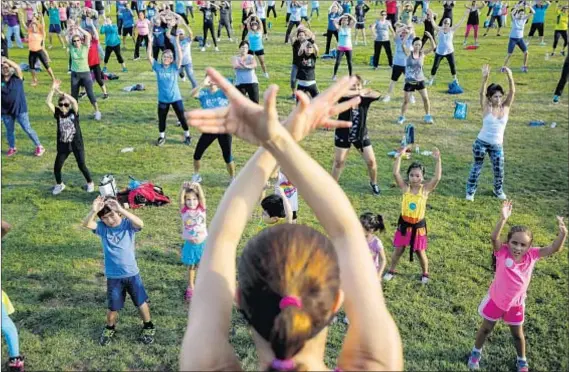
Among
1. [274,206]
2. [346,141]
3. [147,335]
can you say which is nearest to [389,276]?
[274,206]

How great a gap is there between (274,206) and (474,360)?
2.91 metres

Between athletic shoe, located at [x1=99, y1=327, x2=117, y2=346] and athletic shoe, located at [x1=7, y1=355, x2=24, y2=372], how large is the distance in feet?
2.67

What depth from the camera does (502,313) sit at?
17.5 ft

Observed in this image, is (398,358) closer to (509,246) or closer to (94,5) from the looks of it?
(509,246)

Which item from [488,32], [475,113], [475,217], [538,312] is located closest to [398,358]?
[538,312]

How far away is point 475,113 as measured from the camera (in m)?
13.8

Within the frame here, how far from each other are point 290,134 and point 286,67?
1754 cm

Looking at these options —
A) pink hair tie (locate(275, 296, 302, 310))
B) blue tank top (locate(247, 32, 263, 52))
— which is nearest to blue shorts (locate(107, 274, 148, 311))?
pink hair tie (locate(275, 296, 302, 310))

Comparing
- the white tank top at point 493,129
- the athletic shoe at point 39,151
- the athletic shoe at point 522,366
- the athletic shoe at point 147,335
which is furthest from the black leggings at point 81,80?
the athletic shoe at point 522,366

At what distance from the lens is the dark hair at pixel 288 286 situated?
1526mm

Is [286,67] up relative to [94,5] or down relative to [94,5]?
down

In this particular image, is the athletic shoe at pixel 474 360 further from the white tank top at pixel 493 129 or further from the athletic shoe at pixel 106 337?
the white tank top at pixel 493 129

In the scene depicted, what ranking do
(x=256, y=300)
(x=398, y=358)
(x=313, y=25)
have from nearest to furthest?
1. (x=256, y=300)
2. (x=398, y=358)
3. (x=313, y=25)

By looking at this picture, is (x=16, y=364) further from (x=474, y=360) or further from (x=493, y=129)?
(x=493, y=129)
